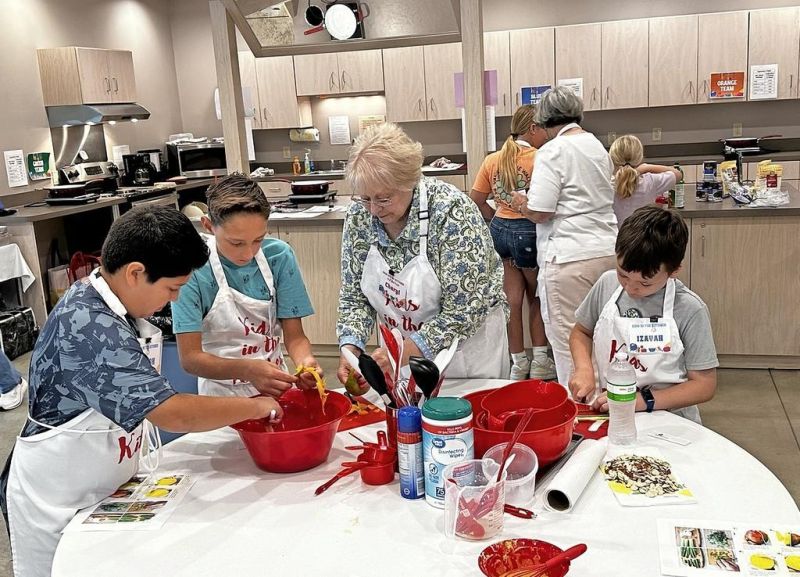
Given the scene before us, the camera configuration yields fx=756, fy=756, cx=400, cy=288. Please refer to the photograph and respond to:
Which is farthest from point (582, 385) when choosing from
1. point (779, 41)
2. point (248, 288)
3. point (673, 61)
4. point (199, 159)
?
point (199, 159)

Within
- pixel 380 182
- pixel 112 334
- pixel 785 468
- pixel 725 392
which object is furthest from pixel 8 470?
pixel 725 392

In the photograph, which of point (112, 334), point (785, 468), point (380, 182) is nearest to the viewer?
point (112, 334)

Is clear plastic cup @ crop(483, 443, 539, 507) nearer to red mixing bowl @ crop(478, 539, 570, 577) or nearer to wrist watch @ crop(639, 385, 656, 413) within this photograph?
red mixing bowl @ crop(478, 539, 570, 577)

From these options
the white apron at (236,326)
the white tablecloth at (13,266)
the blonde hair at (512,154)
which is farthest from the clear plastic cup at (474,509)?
the white tablecloth at (13,266)

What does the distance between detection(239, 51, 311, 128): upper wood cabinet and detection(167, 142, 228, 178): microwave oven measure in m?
0.60

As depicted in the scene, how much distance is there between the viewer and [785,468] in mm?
3096

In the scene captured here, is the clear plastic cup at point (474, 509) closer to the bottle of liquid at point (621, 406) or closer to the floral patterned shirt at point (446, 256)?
the bottle of liquid at point (621, 406)

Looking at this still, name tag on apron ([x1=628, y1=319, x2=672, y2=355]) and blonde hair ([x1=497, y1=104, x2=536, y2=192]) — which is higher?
blonde hair ([x1=497, y1=104, x2=536, y2=192])

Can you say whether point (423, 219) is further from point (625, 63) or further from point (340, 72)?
point (340, 72)

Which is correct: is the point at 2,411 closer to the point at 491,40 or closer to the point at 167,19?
the point at 491,40

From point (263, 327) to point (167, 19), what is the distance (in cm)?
797

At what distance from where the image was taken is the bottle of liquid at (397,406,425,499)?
1.47 metres

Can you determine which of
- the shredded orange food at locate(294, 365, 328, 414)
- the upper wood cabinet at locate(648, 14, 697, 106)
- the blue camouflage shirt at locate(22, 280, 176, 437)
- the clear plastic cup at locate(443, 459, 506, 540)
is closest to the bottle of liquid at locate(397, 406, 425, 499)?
the clear plastic cup at locate(443, 459, 506, 540)

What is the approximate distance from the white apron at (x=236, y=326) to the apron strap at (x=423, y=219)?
43 cm
